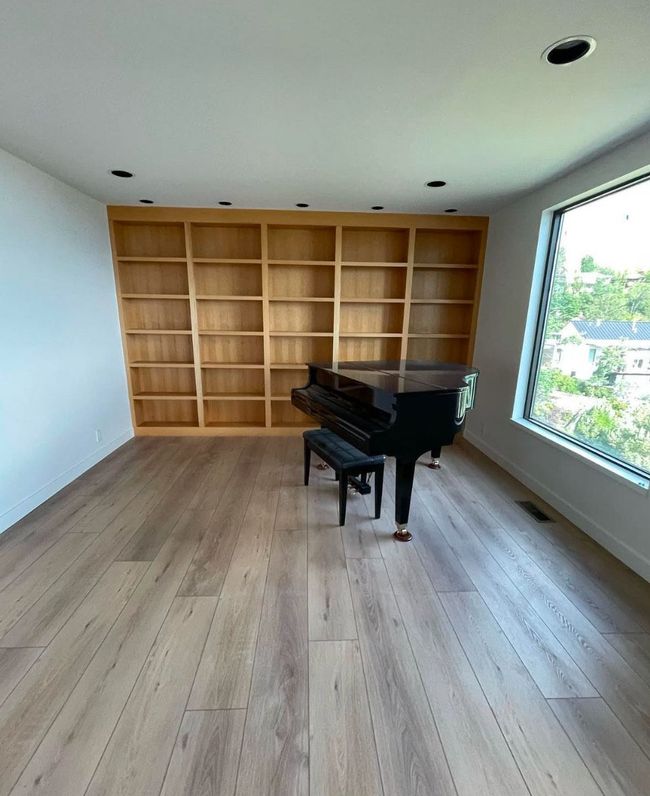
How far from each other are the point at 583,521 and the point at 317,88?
2.95 meters

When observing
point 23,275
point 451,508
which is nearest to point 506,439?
point 451,508

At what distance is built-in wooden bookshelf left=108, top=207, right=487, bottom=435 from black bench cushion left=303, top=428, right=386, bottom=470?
4.65 feet

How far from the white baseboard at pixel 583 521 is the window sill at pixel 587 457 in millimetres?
347

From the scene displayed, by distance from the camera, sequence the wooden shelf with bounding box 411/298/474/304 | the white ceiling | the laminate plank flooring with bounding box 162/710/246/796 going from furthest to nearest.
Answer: the wooden shelf with bounding box 411/298/474/304 → the white ceiling → the laminate plank flooring with bounding box 162/710/246/796

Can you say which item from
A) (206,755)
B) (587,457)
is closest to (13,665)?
(206,755)

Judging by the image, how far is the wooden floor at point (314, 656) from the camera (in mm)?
1027

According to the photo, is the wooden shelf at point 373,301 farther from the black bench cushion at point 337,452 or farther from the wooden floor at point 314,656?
the wooden floor at point 314,656

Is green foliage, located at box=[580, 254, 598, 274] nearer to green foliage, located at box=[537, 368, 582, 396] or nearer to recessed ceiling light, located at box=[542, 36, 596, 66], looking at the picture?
green foliage, located at box=[537, 368, 582, 396]

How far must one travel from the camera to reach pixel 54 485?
8.46 feet

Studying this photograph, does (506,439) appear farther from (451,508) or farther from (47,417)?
(47,417)

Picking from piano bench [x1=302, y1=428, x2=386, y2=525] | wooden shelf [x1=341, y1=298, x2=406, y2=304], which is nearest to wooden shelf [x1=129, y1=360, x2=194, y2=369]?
wooden shelf [x1=341, y1=298, x2=406, y2=304]

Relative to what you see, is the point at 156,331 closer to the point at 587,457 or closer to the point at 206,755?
the point at 206,755

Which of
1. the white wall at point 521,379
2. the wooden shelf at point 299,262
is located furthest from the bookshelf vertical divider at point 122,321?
the white wall at point 521,379

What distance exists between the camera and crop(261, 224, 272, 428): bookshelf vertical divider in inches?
138
